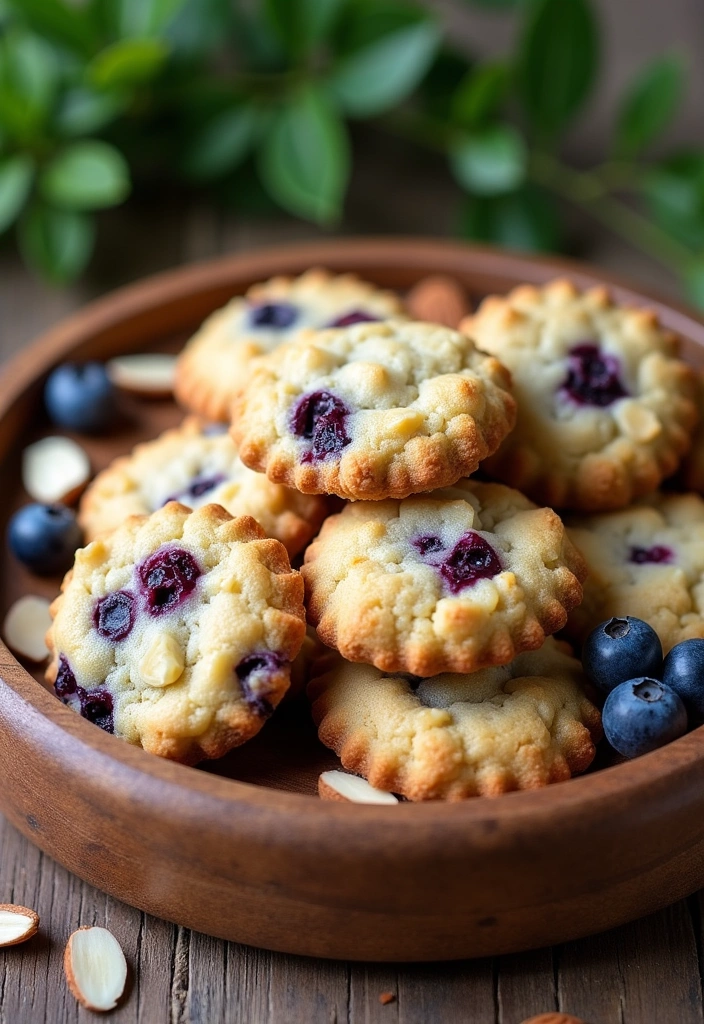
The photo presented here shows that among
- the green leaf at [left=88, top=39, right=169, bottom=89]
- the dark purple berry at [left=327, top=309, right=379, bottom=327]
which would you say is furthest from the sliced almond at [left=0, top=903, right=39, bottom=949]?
the green leaf at [left=88, top=39, right=169, bottom=89]

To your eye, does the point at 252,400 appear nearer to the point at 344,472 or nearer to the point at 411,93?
the point at 344,472

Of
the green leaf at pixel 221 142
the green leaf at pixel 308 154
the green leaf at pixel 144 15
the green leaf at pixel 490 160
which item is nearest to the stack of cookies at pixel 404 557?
the green leaf at pixel 308 154

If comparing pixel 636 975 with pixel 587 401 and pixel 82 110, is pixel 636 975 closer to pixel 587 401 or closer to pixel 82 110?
pixel 587 401

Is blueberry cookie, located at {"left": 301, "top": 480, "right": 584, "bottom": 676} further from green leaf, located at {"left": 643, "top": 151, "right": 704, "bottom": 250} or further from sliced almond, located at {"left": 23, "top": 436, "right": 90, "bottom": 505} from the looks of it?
green leaf, located at {"left": 643, "top": 151, "right": 704, "bottom": 250}

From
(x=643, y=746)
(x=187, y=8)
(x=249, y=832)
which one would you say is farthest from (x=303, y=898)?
(x=187, y=8)

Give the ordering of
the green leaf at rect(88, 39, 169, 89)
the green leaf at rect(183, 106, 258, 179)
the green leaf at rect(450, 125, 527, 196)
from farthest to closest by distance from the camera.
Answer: the green leaf at rect(183, 106, 258, 179) < the green leaf at rect(450, 125, 527, 196) < the green leaf at rect(88, 39, 169, 89)

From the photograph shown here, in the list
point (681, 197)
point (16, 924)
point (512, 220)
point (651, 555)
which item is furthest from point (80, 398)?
point (681, 197)

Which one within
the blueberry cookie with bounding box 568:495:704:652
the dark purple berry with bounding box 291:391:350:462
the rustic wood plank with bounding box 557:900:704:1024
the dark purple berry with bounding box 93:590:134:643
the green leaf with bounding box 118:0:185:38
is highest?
the green leaf with bounding box 118:0:185:38
